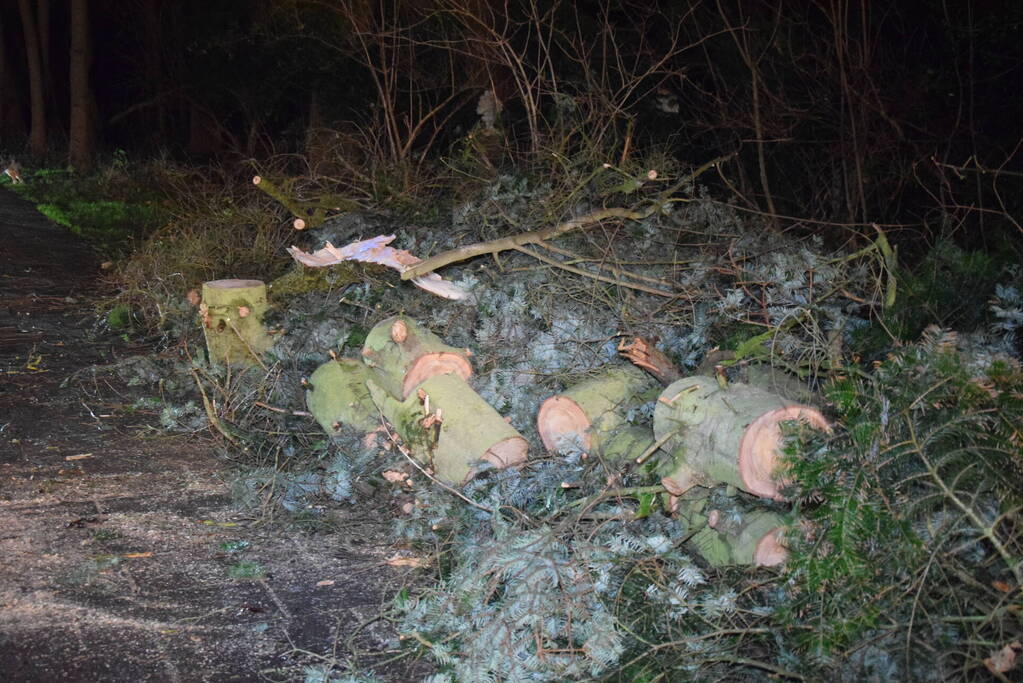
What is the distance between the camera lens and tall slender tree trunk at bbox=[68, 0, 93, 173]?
56.0ft

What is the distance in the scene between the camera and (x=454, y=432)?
4230 millimetres

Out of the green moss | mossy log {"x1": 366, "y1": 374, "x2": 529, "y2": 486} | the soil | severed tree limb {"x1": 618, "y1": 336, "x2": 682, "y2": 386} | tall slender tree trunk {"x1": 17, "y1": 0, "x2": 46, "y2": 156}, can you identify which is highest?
severed tree limb {"x1": 618, "y1": 336, "x2": 682, "y2": 386}

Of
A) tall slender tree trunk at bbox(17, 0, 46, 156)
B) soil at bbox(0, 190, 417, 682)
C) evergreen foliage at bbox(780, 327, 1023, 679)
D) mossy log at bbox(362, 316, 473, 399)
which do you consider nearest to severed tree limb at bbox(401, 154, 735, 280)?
mossy log at bbox(362, 316, 473, 399)

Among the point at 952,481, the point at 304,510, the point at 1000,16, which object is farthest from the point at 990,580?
the point at 1000,16

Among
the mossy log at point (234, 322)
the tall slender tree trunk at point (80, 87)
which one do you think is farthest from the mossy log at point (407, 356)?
the tall slender tree trunk at point (80, 87)

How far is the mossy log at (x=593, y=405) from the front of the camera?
4.24 metres

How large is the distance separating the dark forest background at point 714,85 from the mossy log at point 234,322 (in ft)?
6.45

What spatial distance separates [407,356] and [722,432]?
5.66ft

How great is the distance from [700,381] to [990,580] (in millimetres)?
1434

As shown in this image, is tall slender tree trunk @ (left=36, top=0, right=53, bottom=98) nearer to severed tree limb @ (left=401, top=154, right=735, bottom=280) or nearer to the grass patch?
the grass patch

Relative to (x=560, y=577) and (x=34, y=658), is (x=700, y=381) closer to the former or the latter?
(x=560, y=577)

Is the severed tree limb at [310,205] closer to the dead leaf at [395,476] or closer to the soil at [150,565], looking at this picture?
the soil at [150,565]

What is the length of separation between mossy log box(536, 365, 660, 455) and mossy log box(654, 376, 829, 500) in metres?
0.40

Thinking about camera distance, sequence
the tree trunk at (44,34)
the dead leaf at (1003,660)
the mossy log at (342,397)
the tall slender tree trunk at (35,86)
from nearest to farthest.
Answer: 1. the dead leaf at (1003,660)
2. the mossy log at (342,397)
3. the tall slender tree trunk at (35,86)
4. the tree trunk at (44,34)
